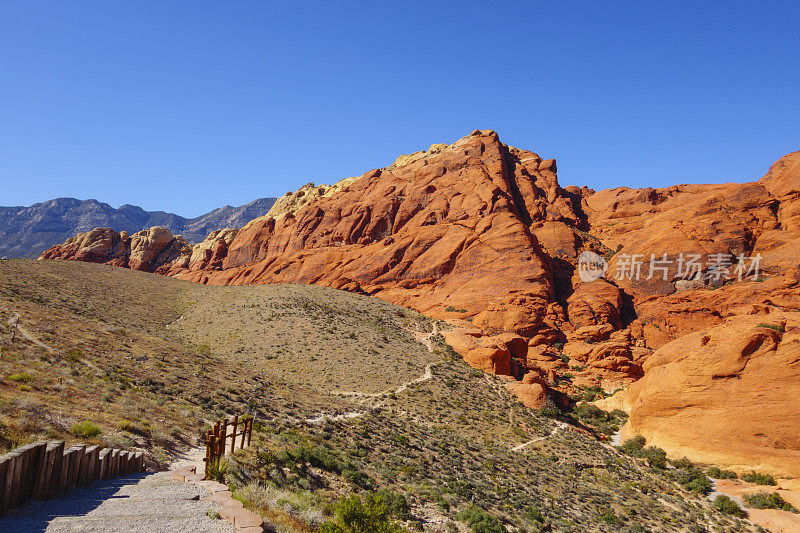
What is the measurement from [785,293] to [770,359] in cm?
A: 2601

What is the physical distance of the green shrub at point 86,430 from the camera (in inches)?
437

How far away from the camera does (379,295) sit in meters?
67.6

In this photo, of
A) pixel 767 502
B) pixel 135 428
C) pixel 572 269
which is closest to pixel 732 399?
pixel 767 502

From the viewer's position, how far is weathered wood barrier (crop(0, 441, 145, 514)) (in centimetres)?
657

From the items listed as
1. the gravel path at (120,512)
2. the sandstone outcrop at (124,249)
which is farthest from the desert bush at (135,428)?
the sandstone outcrop at (124,249)

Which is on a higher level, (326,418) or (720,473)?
(326,418)

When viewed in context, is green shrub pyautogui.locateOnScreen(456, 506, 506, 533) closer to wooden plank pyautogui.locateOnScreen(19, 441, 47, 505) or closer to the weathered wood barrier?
the weathered wood barrier

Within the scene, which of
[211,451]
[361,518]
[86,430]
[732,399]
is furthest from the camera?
[732,399]

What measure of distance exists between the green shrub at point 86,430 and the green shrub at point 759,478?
1525 inches

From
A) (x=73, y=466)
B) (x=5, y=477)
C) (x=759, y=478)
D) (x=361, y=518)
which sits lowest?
(x=759, y=478)

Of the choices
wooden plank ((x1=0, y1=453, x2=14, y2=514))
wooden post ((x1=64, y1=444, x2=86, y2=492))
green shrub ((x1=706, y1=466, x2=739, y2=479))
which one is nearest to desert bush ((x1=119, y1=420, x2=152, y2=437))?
wooden post ((x1=64, y1=444, x2=86, y2=492))

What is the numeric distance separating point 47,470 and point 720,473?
38846mm

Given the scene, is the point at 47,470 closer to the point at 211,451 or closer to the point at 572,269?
the point at 211,451

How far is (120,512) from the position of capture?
7352mm
